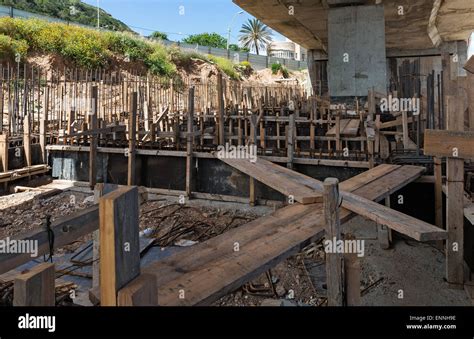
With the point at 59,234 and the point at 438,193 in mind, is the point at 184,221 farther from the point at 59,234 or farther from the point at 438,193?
the point at 59,234

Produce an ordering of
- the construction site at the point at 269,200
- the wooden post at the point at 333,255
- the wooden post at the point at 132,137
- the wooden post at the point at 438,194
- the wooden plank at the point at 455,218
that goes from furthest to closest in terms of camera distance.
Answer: the wooden post at the point at 132,137, the wooden post at the point at 438,194, the wooden plank at the point at 455,218, the wooden post at the point at 333,255, the construction site at the point at 269,200


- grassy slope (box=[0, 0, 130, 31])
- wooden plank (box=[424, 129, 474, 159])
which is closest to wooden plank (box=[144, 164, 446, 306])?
wooden plank (box=[424, 129, 474, 159])

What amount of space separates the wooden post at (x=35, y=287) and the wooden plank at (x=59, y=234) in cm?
39

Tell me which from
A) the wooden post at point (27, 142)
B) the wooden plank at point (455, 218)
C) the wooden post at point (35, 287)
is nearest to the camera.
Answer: the wooden post at point (35, 287)

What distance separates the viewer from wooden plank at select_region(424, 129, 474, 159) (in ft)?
16.2

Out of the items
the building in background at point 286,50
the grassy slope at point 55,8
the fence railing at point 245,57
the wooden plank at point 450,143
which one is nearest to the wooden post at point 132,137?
the wooden plank at point 450,143

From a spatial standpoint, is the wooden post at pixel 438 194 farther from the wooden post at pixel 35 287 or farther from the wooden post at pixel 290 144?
the wooden post at pixel 35 287

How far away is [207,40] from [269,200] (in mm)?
58515

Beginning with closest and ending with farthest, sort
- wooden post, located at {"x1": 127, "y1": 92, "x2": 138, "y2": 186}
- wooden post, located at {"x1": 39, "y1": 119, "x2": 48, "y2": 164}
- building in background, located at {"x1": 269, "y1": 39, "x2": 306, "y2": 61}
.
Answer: wooden post, located at {"x1": 127, "y1": 92, "x2": 138, "y2": 186} → wooden post, located at {"x1": 39, "y1": 119, "x2": 48, "y2": 164} → building in background, located at {"x1": 269, "y1": 39, "x2": 306, "y2": 61}

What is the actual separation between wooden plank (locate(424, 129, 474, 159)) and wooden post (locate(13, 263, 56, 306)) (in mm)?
4739

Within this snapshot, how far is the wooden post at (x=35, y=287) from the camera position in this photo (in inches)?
67.9

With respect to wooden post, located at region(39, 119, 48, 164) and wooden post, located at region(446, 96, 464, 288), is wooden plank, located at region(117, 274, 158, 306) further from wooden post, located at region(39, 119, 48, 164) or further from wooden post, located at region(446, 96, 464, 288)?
wooden post, located at region(39, 119, 48, 164)

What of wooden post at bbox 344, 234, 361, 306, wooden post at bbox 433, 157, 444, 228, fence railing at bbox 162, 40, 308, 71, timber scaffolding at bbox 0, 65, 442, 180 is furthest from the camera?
fence railing at bbox 162, 40, 308, 71

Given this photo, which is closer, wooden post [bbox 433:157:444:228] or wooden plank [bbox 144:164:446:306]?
wooden plank [bbox 144:164:446:306]
